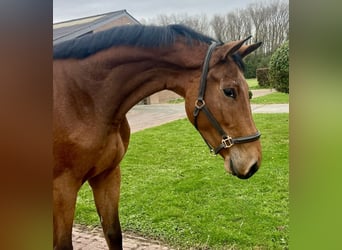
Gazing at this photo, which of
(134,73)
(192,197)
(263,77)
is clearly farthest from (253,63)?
(192,197)

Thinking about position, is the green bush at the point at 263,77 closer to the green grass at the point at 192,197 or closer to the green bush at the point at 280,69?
the green bush at the point at 280,69

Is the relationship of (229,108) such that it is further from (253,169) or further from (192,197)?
(192,197)

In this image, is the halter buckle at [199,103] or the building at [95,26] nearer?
the halter buckle at [199,103]

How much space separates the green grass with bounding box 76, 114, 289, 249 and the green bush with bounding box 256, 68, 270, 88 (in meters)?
0.13

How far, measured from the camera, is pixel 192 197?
174 cm

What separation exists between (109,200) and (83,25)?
785 millimetres

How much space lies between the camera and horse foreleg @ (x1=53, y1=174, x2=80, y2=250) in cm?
128

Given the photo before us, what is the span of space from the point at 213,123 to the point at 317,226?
48 cm

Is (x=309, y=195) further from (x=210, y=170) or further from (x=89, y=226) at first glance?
(x=89, y=226)

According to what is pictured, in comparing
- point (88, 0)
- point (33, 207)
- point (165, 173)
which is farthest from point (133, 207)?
point (88, 0)

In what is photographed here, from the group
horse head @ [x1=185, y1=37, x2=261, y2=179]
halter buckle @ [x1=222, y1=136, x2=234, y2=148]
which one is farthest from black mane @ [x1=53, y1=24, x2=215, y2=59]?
halter buckle @ [x1=222, y1=136, x2=234, y2=148]

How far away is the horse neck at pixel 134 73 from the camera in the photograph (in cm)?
119

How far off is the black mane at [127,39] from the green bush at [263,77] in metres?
0.21

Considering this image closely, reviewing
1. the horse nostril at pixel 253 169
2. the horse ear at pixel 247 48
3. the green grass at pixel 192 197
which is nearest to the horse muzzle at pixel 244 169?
the horse nostril at pixel 253 169
